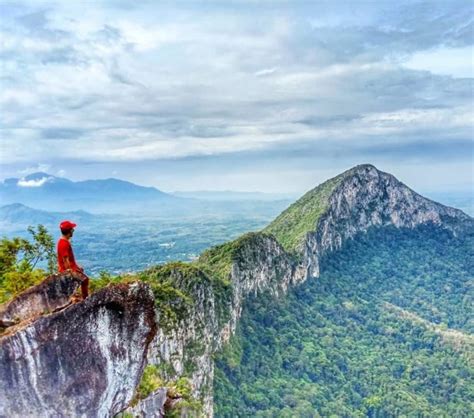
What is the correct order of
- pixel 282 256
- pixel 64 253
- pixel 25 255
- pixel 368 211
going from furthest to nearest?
pixel 368 211 < pixel 282 256 < pixel 25 255 < pixel 64 253

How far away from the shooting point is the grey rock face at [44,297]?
15562mm

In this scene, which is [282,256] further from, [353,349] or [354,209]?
[354,209]

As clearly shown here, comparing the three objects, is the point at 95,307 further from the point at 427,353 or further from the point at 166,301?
the point at 427,353

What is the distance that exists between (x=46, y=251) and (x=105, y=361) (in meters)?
24.1

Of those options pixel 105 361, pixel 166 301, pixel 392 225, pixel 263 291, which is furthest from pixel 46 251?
pixel 392 225

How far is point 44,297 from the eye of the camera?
51.7 ft

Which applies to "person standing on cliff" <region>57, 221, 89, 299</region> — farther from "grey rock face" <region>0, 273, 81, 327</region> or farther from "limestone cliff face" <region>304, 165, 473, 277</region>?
"limestone cliff face" <region>304, 165, 473, 277</region>

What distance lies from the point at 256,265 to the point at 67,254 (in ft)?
248

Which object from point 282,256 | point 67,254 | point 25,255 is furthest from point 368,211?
point 67,254

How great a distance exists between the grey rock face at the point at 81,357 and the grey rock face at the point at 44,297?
62.7 inches

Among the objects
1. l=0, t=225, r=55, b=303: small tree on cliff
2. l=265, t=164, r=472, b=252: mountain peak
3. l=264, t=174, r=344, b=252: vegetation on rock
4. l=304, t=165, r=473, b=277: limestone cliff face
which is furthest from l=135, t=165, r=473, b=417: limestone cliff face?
l=0, t=225, r=55, b=303: small tree on cliff

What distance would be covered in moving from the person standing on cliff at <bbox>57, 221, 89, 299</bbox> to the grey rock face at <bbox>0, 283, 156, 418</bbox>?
2.62ft

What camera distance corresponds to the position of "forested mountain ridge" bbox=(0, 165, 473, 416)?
2103 inches

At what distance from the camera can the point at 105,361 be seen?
15.0 metres
